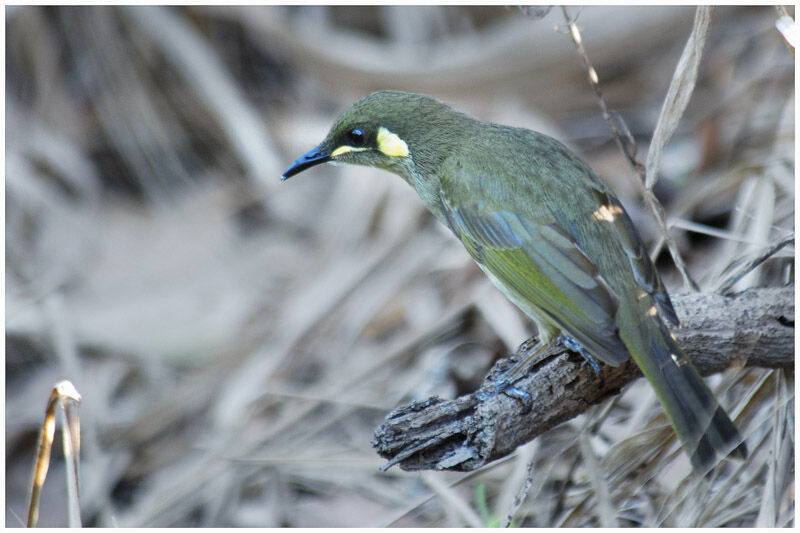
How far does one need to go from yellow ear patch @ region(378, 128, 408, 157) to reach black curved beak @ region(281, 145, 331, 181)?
224 mm

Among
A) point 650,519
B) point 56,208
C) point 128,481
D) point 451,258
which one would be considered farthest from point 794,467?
point 56,208

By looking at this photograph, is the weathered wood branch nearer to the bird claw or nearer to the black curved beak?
the bird claw

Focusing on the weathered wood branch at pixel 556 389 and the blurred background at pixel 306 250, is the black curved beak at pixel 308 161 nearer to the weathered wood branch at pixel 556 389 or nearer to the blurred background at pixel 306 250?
the blurred background at pixel 306 250

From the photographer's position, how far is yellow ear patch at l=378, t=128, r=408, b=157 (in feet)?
11.3

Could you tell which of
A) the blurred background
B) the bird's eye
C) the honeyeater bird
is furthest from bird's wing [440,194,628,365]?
the blurred background

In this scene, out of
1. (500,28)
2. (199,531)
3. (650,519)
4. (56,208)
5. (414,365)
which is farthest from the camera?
(56,208)

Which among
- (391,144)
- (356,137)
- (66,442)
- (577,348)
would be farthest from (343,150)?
(66,442)

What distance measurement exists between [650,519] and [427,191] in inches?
59.9

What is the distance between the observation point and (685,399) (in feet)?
8.43

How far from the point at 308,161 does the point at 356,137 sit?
0.22 m

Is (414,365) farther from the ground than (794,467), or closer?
farther from the ground

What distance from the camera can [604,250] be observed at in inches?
118

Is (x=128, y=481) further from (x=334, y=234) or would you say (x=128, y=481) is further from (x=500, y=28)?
(x=500, y=28)

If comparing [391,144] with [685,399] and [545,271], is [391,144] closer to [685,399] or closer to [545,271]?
[545,271]
